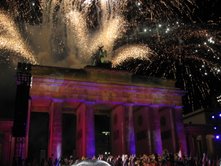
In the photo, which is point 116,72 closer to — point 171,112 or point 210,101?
point 171,112

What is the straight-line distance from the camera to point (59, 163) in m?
26.8

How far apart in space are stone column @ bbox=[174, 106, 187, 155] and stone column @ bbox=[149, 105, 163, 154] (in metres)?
3.02

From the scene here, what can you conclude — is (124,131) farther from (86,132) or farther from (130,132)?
(86,132)

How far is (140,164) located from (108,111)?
22131 mm

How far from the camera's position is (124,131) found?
123 feet

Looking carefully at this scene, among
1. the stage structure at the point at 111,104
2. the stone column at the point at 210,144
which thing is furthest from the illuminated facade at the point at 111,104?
the stone column at the point at 210,144

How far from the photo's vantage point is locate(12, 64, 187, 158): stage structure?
35500mm

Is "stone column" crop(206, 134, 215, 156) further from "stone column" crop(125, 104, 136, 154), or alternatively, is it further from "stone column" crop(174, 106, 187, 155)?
"stone column" crop(125, 104, 136, 154)

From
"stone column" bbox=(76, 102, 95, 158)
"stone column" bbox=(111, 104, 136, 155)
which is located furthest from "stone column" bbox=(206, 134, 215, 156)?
"stone column" bbox=(76, 102, 95, 158)

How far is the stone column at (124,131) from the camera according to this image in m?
36.8

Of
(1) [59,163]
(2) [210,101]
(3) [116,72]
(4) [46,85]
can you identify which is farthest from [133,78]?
(2) [210,101]

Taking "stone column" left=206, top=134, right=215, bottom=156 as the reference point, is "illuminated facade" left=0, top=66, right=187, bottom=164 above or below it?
above

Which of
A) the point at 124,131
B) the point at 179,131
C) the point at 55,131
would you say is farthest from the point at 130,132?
the point at 55,131

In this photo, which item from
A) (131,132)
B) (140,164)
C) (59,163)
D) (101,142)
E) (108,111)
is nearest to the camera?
(140,164)
